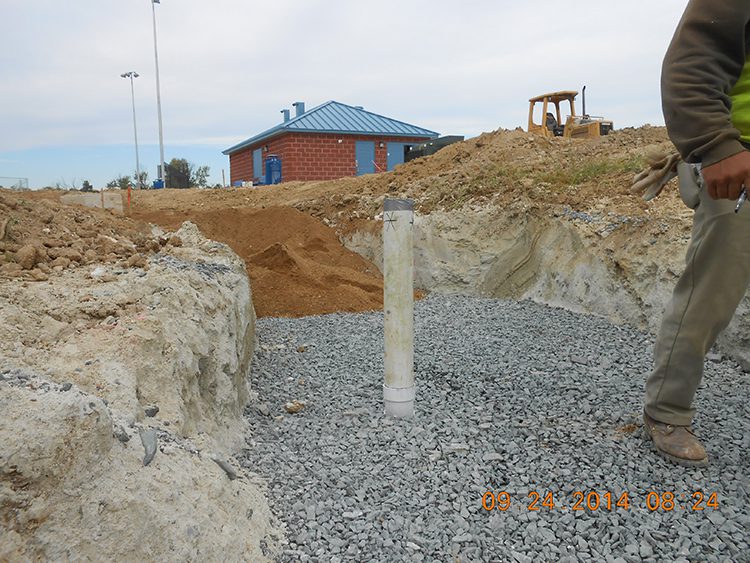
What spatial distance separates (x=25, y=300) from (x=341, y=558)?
1843mm

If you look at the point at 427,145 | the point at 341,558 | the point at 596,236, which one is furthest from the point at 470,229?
the point at 427,145

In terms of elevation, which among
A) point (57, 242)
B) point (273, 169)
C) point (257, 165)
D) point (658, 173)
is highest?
point (257, 165)

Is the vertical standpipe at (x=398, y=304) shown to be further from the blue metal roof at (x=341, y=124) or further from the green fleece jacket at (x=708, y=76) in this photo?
the blue metal roof at (x=341, y=124)

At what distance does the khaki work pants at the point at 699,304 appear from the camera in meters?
2.32

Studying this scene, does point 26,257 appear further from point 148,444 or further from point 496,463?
point 496,463

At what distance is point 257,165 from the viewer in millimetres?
25094

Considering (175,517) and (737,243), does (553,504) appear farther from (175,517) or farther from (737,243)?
(175,517)

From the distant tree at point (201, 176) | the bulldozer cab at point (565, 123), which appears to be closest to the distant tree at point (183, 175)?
the distant tree at point (201, 176)

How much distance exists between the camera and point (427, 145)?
17.2 metres

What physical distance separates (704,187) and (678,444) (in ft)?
3.61

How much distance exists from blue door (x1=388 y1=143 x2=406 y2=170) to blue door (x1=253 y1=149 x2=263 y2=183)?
531 centimetres
